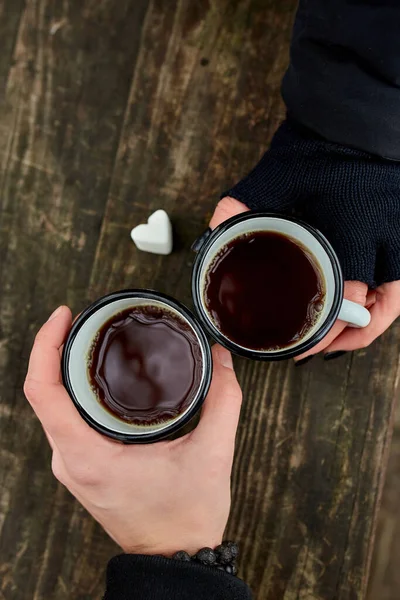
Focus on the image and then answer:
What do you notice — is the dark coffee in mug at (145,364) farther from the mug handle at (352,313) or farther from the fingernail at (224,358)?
the mug handle at (352,313)

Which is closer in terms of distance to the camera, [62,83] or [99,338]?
[99,338]

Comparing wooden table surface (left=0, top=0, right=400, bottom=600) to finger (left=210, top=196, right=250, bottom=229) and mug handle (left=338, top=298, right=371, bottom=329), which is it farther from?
mug handle (left=338, top=298, right=371, bottom=329)

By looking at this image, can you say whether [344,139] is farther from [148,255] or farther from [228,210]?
[148,255]

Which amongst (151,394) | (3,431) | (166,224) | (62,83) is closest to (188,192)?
(166,224)

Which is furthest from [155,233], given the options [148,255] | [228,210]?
[228,210]

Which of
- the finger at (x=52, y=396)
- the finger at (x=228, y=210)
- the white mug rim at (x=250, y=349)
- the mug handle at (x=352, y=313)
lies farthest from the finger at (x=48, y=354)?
the mug handle at (x=352, y=313)

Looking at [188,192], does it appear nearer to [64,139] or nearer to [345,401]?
[64,139]

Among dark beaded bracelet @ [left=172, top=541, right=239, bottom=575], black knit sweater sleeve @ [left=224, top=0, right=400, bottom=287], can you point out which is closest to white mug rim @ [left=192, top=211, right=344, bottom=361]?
black knit sweater sleeve @ [left=224, top=0, right=400, bottom=287]
